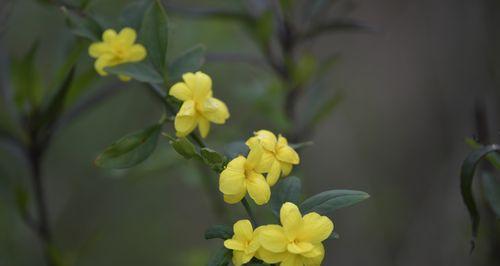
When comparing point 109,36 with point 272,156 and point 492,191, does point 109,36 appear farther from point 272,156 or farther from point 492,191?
point 492,191

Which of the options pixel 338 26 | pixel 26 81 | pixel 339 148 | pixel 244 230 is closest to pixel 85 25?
pixel 26 81

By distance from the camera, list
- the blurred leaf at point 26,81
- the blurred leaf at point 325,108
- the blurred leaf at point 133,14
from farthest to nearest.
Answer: the blurred leaf at point 325,108
the blurred leaf at point 26,81
the blurred leaf at point 133,14

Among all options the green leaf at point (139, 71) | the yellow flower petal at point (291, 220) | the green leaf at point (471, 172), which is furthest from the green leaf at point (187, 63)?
the green leaf at point (471, 172)

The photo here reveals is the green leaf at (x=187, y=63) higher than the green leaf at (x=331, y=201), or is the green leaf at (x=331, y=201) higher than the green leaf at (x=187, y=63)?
the green leaf at (x=187, y=63)

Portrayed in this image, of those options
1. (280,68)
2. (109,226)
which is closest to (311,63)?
(280,68)

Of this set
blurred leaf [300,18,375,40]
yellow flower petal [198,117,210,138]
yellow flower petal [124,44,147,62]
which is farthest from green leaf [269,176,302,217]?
blurred leaf [300,18,375,40]

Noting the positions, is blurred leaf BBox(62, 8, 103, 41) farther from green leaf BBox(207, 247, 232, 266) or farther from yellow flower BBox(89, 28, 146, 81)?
green leaf BBox(207, 247, 232, 266)

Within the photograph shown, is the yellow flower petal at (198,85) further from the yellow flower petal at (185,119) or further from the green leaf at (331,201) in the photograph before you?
the green leaf at (331,201)
